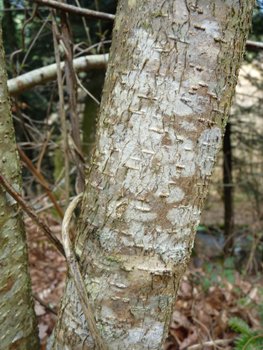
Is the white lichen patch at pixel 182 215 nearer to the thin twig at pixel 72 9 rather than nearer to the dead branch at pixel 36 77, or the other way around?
the thin twig at pixel 72 9

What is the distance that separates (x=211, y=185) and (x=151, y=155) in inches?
193

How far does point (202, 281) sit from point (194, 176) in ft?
7.11

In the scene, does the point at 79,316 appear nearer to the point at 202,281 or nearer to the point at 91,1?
the point at 202,281

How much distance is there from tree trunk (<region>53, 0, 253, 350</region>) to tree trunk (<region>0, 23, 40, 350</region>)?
1.04 ft

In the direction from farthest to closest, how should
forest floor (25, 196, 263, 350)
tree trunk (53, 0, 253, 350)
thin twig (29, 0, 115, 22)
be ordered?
forest floor (25, 196, 263, 350) < thin twig (29, 0, 115, 22) < tree trunk (53, 0, 253, 350)

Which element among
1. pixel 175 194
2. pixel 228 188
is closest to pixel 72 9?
pixel 175 194

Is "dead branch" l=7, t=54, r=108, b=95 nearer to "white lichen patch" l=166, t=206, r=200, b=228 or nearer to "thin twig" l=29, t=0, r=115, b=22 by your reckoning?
"thin twig" l=29, t=0, r=115, b=22

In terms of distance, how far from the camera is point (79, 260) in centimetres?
91

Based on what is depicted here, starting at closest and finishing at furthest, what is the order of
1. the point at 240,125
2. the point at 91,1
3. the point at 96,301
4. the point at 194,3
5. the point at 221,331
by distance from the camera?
the point at 194,3
the point at 96,301
the point at 221,331
the point at 91,1
the point at 240,125

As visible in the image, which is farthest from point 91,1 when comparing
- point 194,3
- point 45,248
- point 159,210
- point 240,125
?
point 159,210

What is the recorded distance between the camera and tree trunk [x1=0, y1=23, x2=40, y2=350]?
1.02 meters

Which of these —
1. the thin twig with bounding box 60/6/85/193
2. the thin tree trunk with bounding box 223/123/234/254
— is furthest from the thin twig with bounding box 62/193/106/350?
the thin tree trunk with bounding box 223/123/234/254

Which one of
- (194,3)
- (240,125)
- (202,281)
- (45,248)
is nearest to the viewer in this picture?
(194,3)

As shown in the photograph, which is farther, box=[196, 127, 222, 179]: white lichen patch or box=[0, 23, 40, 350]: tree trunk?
box=[0, 23, 40, 350]: tree trunk
